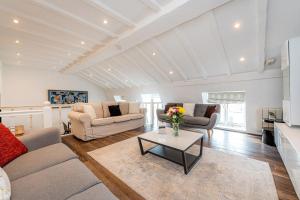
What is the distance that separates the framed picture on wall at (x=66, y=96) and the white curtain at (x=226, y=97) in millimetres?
7302

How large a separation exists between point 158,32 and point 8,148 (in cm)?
321

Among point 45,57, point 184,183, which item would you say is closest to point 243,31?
point 184,183

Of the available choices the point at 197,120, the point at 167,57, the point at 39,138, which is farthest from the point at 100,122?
the point at 167,57

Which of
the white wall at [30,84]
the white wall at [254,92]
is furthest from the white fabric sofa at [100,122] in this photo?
the white wall at [30,84]

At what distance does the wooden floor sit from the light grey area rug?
0.08 m

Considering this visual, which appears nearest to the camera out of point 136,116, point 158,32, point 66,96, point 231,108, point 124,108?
point 158,32

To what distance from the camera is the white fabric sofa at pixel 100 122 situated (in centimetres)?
324

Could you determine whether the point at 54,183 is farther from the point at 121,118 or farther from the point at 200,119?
the point at 200,119

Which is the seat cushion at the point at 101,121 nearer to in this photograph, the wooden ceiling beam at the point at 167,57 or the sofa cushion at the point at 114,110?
the sofa cushion at the point at 114,110

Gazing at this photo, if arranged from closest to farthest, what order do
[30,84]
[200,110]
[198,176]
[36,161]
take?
[36,161]
[198,176]
[200,110]
[30,84]

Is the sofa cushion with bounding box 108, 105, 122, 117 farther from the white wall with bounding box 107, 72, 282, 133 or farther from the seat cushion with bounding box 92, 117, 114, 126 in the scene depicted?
the white wall with bounding box 107, 72, 282, 133

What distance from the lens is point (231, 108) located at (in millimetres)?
4629

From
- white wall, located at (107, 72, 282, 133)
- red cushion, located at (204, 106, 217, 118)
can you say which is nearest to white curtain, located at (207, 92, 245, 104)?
white wall, located at (107, 72, 282, 133)

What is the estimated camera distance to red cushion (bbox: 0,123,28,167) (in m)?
1.21
